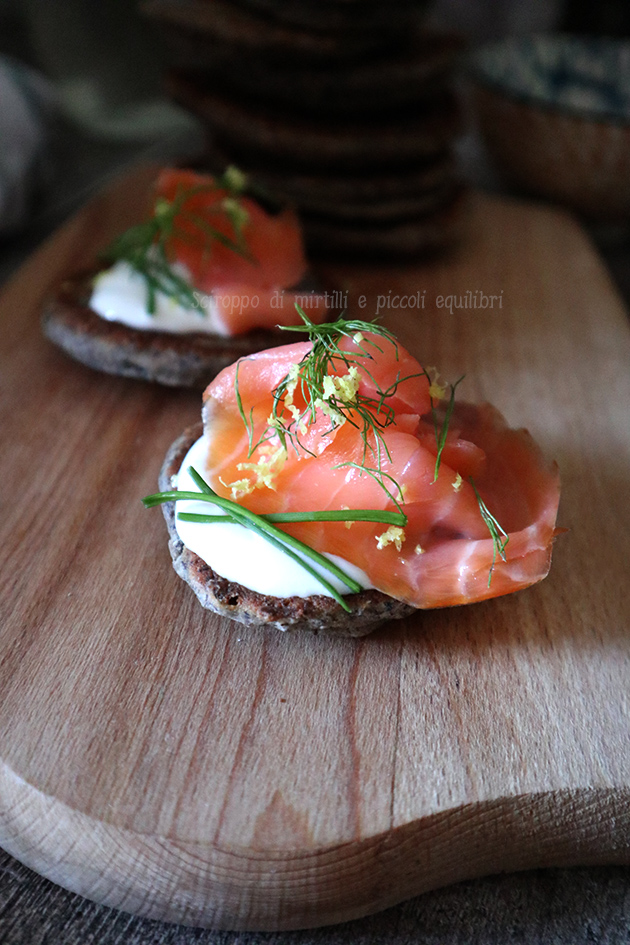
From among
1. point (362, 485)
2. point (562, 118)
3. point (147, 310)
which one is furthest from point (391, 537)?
point (562, 118)

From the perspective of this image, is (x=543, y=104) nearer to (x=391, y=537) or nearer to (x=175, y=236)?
(x=175, y=236)

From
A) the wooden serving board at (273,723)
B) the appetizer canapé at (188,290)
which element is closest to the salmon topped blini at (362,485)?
the wooden serving board at (273,723)

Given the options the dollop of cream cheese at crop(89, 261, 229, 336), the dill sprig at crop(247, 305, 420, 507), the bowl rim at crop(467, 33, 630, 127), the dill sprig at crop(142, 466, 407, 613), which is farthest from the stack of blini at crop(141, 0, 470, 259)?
the dill sprig at crop(142, 466, 407, 613)

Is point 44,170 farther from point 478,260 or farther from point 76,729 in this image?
point 76,729

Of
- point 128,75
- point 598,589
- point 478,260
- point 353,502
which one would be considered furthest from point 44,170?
point 598,589

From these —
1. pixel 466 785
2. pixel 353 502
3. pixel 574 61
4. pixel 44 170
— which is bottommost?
pixel 574 61
